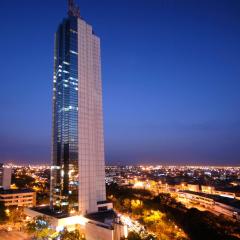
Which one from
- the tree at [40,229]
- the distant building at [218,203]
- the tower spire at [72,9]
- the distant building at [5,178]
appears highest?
the tower spire at [72,9]

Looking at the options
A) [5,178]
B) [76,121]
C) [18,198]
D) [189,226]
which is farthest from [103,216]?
[5,178]

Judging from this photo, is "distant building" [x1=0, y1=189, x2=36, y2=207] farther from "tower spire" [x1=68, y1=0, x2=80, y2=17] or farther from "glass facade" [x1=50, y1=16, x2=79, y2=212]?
"tower spire" [x1=68, y1=0, x2=80, y2=17]

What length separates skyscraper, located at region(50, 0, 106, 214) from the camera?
42.7 m

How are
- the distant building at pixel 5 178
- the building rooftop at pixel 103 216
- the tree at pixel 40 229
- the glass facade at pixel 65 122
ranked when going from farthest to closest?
the distant building at pixel 5 178
the glass facade at pixel 65 122
the building rooftop at pixel 103 216
the tree at pixel 40 229

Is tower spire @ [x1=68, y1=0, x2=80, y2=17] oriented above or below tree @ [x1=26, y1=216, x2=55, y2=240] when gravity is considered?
above

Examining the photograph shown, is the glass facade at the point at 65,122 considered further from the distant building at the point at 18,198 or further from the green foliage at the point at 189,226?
the distant building at the point at 18,198

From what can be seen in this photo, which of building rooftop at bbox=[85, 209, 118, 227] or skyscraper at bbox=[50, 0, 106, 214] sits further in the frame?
skyscraper at bbox=[50, 0, 106, 214]

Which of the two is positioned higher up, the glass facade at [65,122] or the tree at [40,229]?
the glass facade at [65,122]

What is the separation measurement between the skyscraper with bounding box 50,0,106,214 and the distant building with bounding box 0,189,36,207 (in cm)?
2378

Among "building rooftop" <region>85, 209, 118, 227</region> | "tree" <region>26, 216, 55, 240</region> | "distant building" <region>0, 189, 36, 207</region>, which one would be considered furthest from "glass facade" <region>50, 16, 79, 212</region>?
"distant building" <region>0, 189, 36, 207</region>

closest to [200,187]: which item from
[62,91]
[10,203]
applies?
[10,203]

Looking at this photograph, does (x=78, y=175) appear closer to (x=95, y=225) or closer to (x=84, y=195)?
(x=84, y=195)

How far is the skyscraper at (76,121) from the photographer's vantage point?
42656 mm

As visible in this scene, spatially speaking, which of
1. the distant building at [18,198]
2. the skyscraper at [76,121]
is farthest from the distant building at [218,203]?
the distant building at [18,198]
